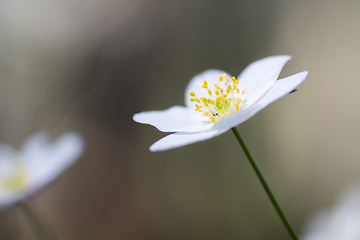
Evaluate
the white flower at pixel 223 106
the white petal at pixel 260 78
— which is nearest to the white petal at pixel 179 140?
the white flower at pixel 223 106

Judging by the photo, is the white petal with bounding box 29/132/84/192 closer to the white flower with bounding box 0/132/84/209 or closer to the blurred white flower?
the white flower with bounding box 0/132/84/209

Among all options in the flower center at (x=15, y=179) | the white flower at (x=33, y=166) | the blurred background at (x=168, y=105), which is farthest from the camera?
the blurred background at (x=168, y=105)

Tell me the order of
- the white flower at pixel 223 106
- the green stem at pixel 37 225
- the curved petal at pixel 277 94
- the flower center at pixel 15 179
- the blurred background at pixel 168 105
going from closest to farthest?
1. the curved petal at pixel 277 94
2. the white flower at pixel 223 106
3. the green stem at pixel 37 225
4. the flower center at pixel 15 179
5. the blurred background at pixel 168 105

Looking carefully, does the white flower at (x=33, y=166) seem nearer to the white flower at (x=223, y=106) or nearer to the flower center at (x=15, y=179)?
the flower center at (x=15, y=179)

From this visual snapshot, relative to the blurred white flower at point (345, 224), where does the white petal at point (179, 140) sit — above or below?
above

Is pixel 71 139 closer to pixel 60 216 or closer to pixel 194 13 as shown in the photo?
pixel 60 216

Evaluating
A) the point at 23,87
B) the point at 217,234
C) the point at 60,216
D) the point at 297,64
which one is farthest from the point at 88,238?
the point at 297,64

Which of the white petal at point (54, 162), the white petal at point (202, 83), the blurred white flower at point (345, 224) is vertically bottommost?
the blurred white flower at point (345, 224)
